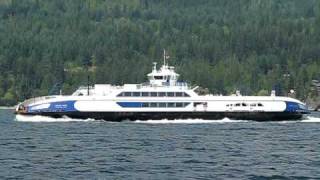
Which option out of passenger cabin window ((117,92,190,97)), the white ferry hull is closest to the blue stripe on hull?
the white ferry hull

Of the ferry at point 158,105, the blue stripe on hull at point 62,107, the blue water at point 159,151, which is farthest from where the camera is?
the ferry at point 158,105

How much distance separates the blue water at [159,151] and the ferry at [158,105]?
2.75 meters

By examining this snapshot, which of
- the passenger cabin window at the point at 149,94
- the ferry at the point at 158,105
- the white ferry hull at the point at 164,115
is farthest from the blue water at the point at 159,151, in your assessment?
the passenger cabin window at the point at 149,94

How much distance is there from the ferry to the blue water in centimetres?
275

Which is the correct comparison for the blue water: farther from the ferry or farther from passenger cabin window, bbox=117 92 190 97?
passenger cabin window, bbox=117 92 190 97

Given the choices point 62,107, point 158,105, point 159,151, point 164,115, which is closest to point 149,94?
point 158,105

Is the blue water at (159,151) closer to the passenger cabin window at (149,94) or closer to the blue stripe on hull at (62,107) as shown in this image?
the blue stripe on hull at (62,107)

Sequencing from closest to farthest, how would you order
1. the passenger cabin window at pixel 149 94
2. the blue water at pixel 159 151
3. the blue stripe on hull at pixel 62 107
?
the blue water at pixel 159 151 < the blue stripe on hull at pixel 62 107 < the passenger cabin window at pixel 149 94

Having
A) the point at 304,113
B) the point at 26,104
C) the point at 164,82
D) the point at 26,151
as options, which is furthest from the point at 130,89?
the point at 26,151

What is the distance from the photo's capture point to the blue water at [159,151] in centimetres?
5381

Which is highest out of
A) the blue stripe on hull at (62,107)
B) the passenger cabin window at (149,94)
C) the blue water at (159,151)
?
the passenger cabin window at (149,94)

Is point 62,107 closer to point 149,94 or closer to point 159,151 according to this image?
point 149,94

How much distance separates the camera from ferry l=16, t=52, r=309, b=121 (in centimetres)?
10456

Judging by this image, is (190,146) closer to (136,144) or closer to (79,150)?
(136,144)
